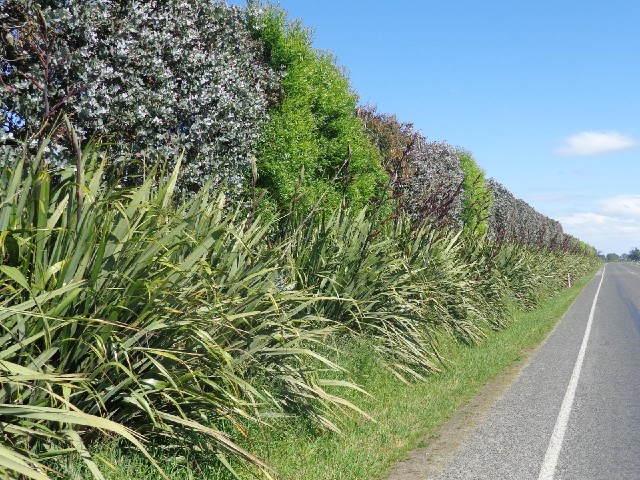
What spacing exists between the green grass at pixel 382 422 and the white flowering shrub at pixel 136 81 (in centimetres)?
288

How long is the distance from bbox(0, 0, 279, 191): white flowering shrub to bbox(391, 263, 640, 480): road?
14.1ft

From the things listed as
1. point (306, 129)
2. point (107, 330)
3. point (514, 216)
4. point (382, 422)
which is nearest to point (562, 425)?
point (382, 422)

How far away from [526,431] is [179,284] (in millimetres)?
4357

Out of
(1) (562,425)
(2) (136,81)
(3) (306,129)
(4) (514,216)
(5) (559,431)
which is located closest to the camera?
(5) (559,431)

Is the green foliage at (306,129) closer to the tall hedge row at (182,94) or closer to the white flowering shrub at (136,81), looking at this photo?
the tall hedge row at (182,94)

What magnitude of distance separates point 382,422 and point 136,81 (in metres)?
5.01

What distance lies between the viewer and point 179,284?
214 inches

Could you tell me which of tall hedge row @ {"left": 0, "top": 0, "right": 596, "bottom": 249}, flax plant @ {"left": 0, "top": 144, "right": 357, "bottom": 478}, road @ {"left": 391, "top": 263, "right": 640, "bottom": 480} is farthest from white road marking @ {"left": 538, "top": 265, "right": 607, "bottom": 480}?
tall hedge row @ {"left": 0, "top": 0, "right": 596, "bottom": 249}

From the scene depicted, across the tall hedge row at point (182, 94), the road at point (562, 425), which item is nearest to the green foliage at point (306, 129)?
the tall hedge row at point (182, 94)

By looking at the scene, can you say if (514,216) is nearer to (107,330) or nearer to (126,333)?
(126,333)

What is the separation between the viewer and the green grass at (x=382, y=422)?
576 centimetres

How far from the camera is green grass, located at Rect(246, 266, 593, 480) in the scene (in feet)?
18.9

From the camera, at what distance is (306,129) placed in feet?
52.4

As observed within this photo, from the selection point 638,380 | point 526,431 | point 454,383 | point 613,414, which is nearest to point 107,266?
point 526,431
